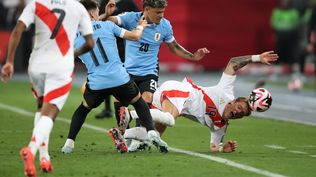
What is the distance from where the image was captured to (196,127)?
16406 mm

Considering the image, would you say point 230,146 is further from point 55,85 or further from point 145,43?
point 55,85

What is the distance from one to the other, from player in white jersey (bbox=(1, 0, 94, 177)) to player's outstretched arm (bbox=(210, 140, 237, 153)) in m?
2.67

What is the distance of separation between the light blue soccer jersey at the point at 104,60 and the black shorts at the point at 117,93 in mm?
67

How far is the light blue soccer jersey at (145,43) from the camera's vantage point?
44.0ft

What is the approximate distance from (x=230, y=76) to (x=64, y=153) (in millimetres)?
2213

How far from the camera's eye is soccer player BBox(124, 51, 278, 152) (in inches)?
481

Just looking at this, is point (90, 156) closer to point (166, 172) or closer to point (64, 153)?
point (64, 153)

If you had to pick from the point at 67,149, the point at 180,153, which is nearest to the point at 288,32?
the point at 180,153

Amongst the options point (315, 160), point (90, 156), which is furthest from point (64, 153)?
point (315, 160)

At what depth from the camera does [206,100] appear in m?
12.5

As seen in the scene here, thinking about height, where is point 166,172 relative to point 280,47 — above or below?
above

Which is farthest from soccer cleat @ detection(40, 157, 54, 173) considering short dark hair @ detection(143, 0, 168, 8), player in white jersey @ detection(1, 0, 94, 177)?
short dark hair @ detection(143, 0, 168, 8)

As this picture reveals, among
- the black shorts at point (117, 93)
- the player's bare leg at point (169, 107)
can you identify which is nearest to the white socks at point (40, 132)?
the black shorts at point (117, 93)

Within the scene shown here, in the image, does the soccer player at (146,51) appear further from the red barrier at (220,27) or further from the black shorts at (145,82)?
the red barrier at (220,27)
